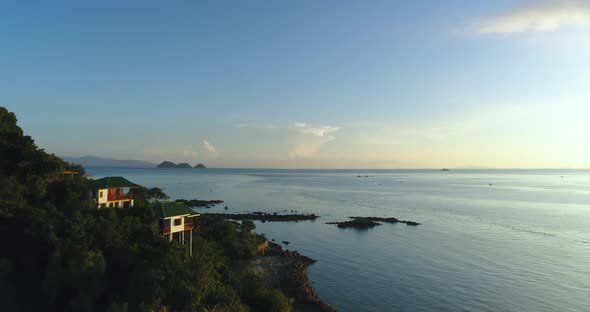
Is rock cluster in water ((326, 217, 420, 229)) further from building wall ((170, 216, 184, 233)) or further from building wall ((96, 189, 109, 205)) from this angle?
building wall ((96, 189, 109, 205))

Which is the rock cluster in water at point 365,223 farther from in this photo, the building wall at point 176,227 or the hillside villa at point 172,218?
the building wall at point 176,227

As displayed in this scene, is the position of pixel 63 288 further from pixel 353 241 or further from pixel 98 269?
pixel 353 241

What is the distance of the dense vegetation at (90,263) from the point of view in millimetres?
23656

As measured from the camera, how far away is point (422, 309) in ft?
106

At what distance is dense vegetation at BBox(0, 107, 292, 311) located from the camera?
23.7 m

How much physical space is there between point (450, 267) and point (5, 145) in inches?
2008

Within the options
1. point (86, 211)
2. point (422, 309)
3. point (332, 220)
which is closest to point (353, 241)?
point (332, 220)

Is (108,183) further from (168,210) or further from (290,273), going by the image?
(290,273)

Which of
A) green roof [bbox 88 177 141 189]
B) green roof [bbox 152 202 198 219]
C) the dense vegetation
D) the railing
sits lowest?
the dense vegetation

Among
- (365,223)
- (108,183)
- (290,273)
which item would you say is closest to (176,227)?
(108,183)

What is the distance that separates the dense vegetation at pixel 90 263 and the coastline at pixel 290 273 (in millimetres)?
3788

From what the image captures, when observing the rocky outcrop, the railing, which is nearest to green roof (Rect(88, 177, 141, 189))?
the railing

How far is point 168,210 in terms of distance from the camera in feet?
112

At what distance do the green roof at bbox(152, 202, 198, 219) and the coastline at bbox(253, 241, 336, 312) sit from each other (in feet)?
40.4
